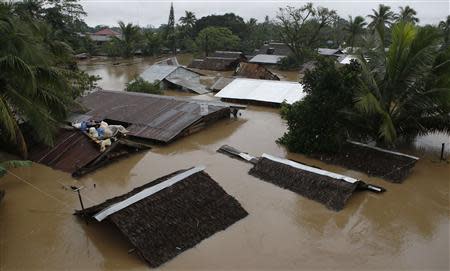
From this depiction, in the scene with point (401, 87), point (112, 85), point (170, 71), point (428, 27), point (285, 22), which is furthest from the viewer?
point (285, 22)

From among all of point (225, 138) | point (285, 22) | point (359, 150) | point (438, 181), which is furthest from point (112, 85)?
point (438, 181)

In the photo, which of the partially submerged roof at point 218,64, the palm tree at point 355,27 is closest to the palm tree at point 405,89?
the partially submerged roof at point 218,64

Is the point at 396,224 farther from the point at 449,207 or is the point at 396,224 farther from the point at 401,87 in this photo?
the point at 401,87

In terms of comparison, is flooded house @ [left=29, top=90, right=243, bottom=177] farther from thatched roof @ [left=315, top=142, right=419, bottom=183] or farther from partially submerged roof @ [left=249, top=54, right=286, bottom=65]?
partially submerged roof @ [left=249, top=54, right=286, bottom=65]

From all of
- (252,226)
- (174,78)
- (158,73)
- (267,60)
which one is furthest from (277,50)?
(252,226)

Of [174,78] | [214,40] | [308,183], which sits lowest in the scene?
[308,183]

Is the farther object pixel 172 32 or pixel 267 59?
pixel 172 32

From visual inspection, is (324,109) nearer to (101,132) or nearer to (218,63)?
(101,132)
